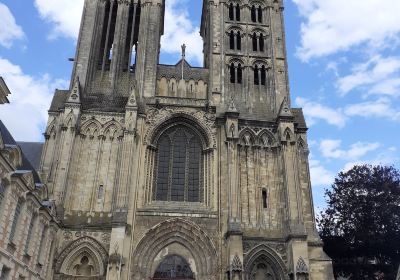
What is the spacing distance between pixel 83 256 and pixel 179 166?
23.5 feet

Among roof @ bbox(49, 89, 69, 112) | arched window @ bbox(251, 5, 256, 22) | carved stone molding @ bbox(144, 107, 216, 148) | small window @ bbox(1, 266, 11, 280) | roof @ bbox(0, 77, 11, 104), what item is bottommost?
small window @ bbox(1, 266, 11, 280)

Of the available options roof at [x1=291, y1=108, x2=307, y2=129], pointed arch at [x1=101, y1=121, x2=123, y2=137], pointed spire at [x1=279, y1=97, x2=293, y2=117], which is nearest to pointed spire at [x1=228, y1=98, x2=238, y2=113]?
pointed spire at [x1=279, y1=97, x2=293, y2=117]

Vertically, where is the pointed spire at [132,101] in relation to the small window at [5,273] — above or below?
above

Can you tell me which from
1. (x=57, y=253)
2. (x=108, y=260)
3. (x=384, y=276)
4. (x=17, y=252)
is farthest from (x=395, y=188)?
(x=17, y=252)

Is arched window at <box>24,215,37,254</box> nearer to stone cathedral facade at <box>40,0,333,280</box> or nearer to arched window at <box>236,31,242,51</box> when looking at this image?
stone cathedral facade at <box>40,0,333,280</box>

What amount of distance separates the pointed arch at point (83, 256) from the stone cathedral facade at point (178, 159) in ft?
0.16

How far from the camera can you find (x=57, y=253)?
20719 mm

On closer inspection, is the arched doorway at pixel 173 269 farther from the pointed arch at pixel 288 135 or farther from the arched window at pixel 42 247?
the pointed arch at pixel 288 135

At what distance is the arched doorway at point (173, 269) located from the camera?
21625mm

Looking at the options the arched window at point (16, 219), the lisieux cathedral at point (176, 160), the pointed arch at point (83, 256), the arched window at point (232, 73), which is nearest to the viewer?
the arched window at point (16, 219)

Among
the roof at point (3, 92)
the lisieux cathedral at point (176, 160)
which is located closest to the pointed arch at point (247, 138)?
the lisieux cathedral at point (176, 160)

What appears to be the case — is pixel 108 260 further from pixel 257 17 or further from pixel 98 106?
pixel 257 17

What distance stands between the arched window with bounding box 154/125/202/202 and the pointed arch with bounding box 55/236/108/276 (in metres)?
4.35

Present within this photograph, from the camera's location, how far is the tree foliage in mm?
28234
